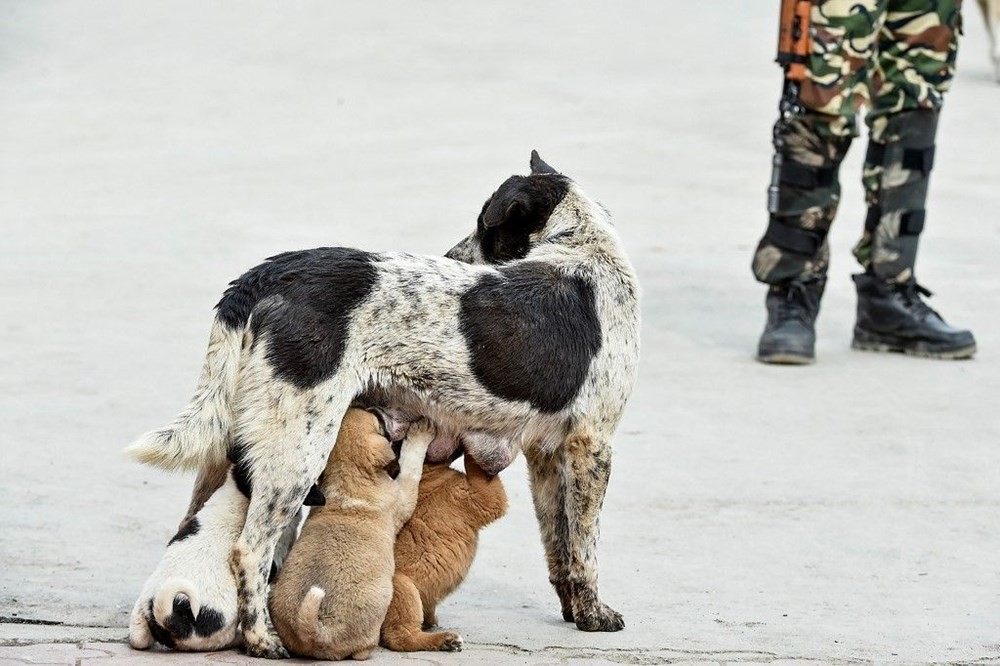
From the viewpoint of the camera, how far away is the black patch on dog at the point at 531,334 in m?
4.25

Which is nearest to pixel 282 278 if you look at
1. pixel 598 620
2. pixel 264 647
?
pixel 264 647

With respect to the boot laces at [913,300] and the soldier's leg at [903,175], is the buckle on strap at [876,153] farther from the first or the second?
the boot laces at [913,300]

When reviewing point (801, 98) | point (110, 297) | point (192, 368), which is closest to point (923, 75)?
point (801, 98)

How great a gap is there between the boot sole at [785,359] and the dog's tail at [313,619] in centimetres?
396

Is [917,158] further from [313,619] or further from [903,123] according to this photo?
[313,619]

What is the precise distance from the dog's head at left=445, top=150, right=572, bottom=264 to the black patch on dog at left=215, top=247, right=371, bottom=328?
1.91 ft

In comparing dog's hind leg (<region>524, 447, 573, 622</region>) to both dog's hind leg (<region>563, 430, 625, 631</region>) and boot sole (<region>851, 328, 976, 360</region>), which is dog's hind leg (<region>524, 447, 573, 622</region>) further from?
boot sole (<region>851, 328, 976, 360</region>)

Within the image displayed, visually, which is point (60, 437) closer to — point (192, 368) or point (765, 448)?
point (192, 368)

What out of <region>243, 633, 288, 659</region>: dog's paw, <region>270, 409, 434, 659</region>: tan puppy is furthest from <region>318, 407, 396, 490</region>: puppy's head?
<region>243, 633, 288, 659</region>: dog's paw

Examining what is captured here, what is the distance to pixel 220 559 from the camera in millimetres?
4070

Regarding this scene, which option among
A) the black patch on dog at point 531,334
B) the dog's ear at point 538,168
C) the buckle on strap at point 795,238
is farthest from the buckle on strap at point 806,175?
the black patch on dog at point 531,334

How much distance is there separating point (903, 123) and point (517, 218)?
333 centimetres

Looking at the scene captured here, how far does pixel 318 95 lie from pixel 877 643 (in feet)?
29.7

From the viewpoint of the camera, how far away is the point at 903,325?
7676 millimetres
